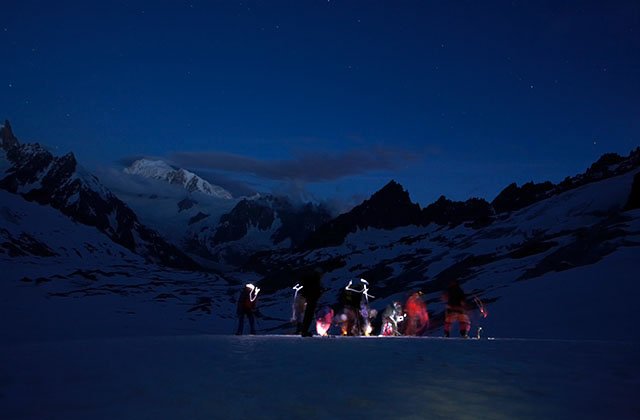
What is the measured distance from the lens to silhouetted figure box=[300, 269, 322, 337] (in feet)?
64.9

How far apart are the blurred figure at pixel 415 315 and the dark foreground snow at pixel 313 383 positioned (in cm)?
1267

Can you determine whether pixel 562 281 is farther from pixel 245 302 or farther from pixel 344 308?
pixel 245 302

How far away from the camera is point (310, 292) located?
19953 mm

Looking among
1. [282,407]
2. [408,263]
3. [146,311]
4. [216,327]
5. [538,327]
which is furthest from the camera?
[408,263]

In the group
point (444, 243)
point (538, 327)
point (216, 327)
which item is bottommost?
point (216, 327)

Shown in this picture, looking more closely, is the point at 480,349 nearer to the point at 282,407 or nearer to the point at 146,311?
the point at 282,407

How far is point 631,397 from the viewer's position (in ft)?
27.5

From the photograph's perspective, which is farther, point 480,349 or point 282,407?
point 480,349

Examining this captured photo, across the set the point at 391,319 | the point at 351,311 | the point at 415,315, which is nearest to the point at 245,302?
the point at 351,311

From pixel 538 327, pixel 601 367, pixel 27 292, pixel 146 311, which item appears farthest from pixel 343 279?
pixel 601 367

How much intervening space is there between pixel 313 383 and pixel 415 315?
61.9ft

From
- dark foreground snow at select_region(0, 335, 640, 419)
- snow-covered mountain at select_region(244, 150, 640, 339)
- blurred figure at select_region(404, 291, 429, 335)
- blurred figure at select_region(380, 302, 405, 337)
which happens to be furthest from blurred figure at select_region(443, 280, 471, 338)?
dark foreground snow at select_region(0, 335, 640, 419)

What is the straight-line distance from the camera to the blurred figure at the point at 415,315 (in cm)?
2688

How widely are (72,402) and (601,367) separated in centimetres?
1024
